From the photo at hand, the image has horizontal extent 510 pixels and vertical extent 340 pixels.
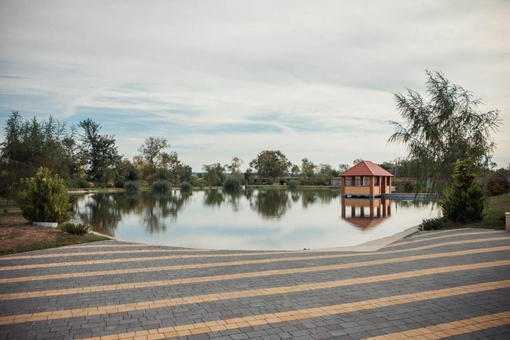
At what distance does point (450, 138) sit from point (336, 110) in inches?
306

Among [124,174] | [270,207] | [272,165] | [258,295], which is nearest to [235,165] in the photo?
[272,165]

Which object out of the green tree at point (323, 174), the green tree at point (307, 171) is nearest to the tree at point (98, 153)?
the green tree at point (307, 171)

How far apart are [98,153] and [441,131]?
52.8m

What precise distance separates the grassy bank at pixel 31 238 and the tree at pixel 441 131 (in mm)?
11813

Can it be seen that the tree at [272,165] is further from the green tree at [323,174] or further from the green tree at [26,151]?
the green tree at [26,151]

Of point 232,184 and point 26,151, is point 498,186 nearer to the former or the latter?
point 26,151

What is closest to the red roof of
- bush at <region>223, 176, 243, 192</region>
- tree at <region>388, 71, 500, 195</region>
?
tree at <region>388, 71, 500, 195</region>

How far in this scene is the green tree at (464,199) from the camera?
11656mm

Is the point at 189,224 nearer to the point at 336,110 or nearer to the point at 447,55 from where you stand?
the point at 336,110

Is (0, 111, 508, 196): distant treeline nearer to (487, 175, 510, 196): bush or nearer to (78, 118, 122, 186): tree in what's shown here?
(78, 118, 122, 186): tree

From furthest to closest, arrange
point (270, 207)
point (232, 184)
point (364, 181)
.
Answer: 1. point (232, 184)
2. point (364, 181)
3. point (270, 207)

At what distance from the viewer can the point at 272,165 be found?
7806 cm

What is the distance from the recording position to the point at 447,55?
515 inches

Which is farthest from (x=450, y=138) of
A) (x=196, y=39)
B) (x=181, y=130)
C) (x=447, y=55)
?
(x=181, y=130)
